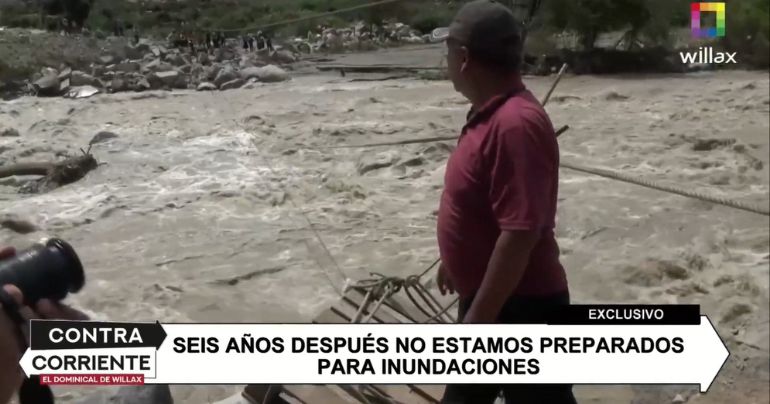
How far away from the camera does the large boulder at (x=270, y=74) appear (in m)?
1.96

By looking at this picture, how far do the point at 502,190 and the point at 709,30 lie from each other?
0.75 m

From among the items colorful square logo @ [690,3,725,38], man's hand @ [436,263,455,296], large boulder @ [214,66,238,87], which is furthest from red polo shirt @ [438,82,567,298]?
large boulder @ [214,66,238,87]

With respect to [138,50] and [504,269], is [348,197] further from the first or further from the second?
[504,269]

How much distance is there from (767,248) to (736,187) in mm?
134

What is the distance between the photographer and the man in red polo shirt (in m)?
0.89

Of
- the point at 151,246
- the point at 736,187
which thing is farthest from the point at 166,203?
the point at 736,187

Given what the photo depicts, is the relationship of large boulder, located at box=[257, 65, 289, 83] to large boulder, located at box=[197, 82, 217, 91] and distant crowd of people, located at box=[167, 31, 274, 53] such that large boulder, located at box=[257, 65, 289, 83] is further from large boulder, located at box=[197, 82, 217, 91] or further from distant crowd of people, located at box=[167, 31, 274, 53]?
large boulder, located at box=[197, 82, 217, 91]

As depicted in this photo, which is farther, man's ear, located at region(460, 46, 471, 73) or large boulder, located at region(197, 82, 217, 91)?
large boulder, located at region(197, 82, 217, 91)

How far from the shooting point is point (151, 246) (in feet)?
7.06

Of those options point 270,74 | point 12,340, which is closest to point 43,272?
point 12,340

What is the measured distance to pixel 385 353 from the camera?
4.51ft

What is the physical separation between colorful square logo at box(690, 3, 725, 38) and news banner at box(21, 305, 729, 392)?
0.51 meters

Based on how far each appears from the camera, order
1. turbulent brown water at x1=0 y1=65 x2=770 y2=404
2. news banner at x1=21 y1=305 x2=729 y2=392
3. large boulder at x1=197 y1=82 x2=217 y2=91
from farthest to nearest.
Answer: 1. large boulder at x1=197 y1=82 x2=217 y2=91
2. turbulent brown water at x1=0 y1=65 x2=770 y2=404
3. news banner at x1=21 y1=305 x2=729 y2=392

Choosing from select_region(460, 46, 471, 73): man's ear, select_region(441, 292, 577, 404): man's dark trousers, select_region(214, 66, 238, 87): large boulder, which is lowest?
select_region(441, 292, 577, 404): man's dark trousers
